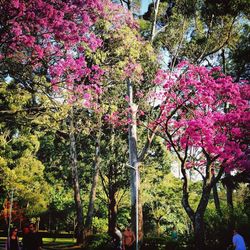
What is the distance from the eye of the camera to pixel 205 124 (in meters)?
12.7

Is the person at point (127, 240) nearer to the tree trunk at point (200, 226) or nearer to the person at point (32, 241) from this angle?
the person at point (32, 241)

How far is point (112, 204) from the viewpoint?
2694 centimetres

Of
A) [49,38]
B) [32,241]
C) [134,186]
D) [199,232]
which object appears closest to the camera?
[32,241]

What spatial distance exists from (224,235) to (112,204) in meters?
15.1

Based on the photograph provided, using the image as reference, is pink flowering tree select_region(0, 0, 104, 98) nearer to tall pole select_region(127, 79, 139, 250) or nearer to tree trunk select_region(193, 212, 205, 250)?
tall pole select_region(127, 79, 139, 250)

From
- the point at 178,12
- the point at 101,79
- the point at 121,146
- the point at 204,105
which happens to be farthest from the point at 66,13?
the point at 121,146

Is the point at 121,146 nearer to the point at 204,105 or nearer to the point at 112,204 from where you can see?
the point at 112,204

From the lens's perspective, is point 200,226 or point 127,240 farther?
point 200,226

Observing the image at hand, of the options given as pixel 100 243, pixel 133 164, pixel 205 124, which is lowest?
pixel 100 243

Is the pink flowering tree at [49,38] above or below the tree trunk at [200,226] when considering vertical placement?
above

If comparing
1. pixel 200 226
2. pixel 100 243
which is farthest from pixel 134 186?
pixel 100 243

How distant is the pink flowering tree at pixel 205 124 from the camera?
1265 centimetres

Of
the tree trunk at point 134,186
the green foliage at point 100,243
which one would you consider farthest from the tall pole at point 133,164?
the green foliage at point 100,243

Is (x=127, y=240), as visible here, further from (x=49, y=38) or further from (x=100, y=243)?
(x=49, y=38)
